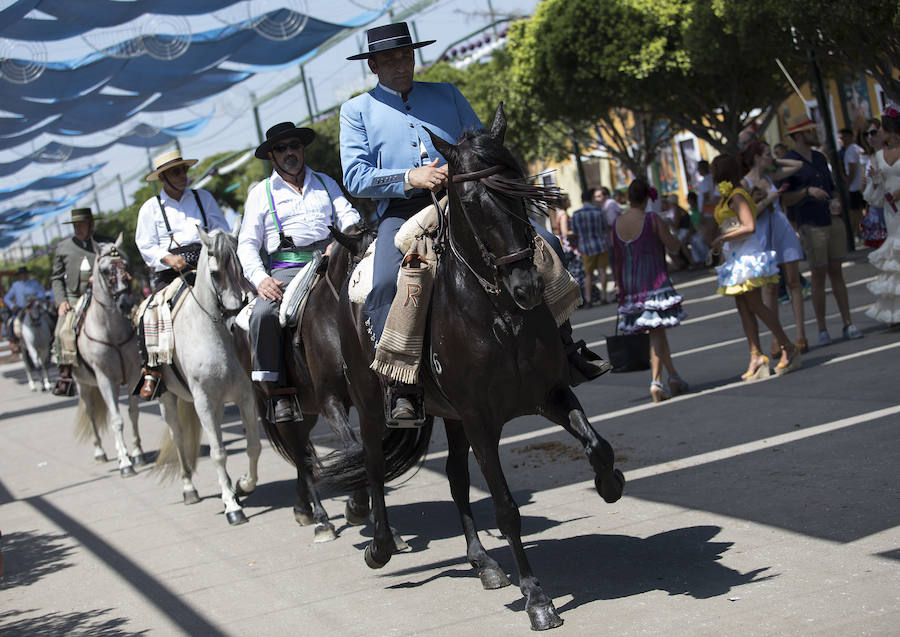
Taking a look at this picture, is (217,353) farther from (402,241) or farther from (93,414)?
(93,414)

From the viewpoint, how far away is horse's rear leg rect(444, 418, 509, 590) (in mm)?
5512

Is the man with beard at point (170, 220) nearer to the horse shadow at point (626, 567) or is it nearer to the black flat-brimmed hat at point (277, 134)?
the black flat-brimmed hat at point (277, 134)

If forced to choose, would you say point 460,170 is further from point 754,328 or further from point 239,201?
point 239,201

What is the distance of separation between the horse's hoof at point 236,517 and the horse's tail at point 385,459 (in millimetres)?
1849

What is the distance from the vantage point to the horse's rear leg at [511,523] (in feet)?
15.4

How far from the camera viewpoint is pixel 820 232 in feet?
37.0

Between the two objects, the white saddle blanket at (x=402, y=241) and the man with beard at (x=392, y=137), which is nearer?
the white saddle blanket at (x=402, y=241)

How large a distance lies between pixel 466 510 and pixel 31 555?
13.2 feet

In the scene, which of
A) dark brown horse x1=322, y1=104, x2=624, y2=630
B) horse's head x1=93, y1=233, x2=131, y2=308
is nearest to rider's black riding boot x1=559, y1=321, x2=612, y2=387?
dark brown horse x1=322, y1=104, x2=624, y2=630

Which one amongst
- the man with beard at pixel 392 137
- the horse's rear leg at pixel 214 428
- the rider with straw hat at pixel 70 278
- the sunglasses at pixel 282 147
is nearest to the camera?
the man with beard at pixel 392 137

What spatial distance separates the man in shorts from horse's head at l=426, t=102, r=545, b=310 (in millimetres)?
7229

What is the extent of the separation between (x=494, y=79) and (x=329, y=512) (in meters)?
27.1

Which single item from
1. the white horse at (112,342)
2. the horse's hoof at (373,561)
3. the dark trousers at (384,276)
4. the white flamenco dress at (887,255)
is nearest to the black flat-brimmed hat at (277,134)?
the dark trousers at (384,276)

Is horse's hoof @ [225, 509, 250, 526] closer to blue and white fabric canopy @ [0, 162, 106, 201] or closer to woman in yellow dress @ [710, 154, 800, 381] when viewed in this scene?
woman in yellow dress @ [710, 154, 800, 381]
